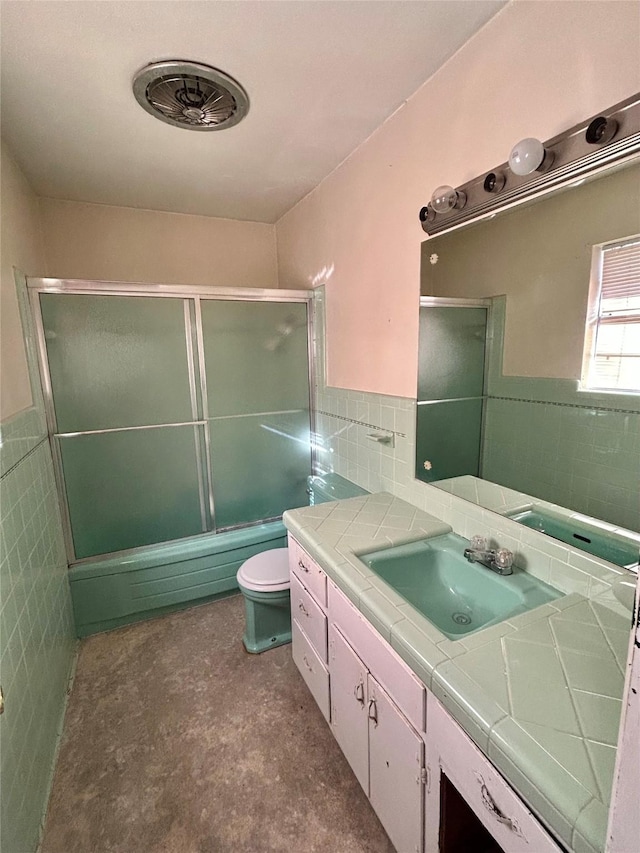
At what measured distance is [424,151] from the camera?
4.80 feet

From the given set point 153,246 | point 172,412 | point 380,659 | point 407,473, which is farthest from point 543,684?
point 153,246

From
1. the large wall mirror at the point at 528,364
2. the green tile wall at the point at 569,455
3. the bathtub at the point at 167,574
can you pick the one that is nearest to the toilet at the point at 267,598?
the bathtub at the point at 167,574

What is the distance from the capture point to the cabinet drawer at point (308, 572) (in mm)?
1437

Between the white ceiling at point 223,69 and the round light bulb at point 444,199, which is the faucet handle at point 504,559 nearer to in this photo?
the round light bulb at point 444,199

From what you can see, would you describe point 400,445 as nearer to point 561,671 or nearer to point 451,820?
point 561,671

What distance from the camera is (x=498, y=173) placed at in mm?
1161

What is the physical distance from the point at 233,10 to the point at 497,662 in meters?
1.85

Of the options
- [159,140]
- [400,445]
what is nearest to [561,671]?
[400,445]

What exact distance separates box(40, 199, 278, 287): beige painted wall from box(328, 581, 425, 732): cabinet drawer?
2.39 m

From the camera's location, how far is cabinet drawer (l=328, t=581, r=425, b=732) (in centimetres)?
95

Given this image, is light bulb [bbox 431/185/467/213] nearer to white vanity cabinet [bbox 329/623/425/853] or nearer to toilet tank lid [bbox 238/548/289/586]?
white vanity cabinet [bbox 329/623/425/853]

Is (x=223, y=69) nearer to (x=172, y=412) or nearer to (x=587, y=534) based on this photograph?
(x=172, y=412)

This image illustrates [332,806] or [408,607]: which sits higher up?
[408,607]

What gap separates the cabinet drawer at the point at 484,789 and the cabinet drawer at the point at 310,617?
2.00 ft
